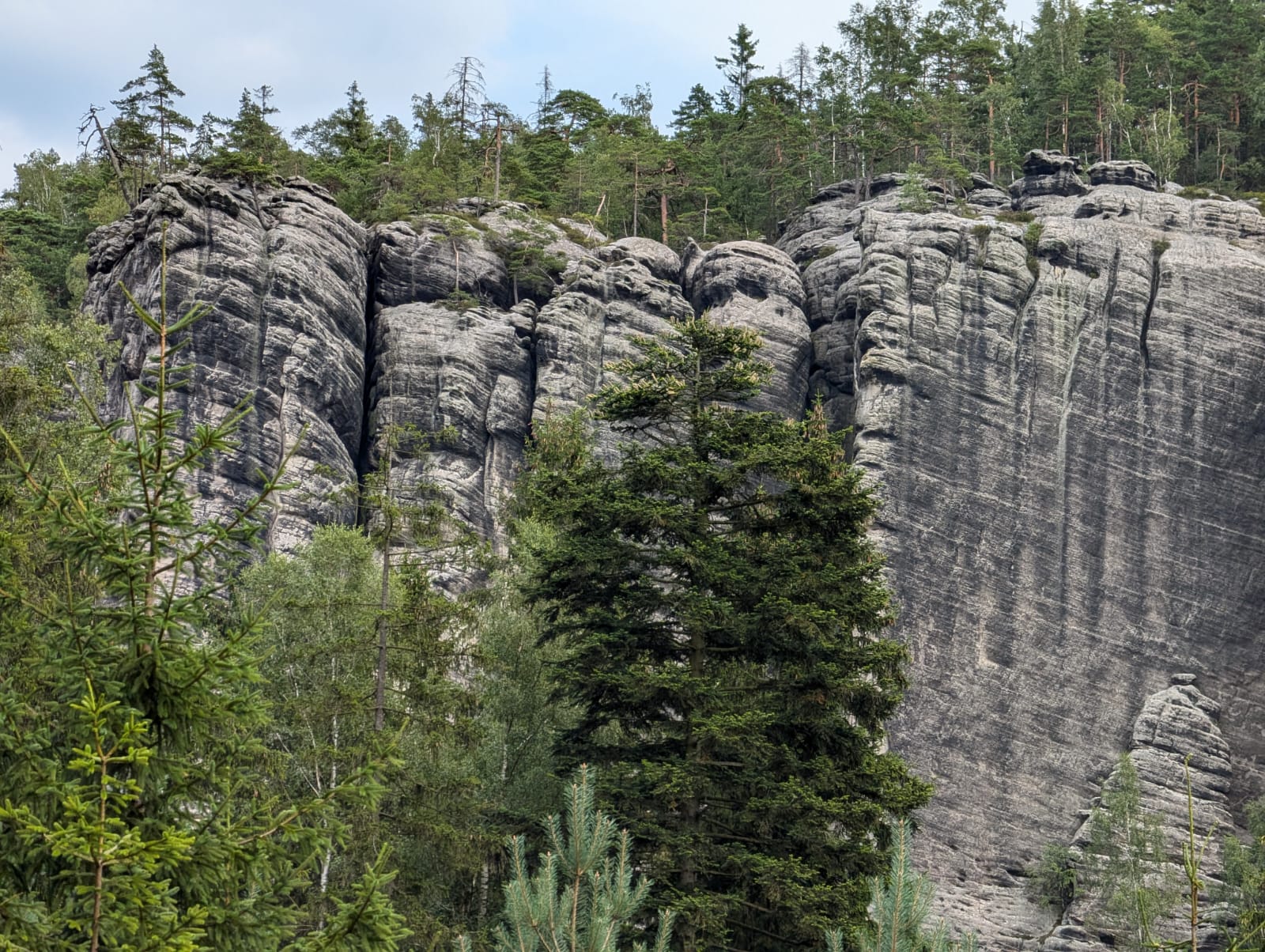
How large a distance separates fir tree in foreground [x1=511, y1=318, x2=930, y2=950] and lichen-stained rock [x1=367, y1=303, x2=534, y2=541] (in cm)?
2154

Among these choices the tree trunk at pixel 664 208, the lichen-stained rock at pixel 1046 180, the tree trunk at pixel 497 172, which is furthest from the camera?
the tree trunk at pixel 664 208

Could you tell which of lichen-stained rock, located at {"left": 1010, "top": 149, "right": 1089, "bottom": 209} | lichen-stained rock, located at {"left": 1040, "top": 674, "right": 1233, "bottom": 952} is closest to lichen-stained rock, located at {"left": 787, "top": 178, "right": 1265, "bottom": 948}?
lichen-stained rock, located at {"left": 1040, "top": 674, "right": 1233, "bottom": 952}

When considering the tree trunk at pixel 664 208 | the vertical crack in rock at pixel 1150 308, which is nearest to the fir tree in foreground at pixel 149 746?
the vertical crack in rock at pixel 1150 308

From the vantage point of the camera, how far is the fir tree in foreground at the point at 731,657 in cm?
1647

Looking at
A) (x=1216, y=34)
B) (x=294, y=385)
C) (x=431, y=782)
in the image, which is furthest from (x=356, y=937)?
(x=1216, y=34)

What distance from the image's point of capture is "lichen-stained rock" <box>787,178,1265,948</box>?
36844 mm

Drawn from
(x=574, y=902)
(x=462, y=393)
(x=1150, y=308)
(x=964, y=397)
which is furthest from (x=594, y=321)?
(x=574, y=902)

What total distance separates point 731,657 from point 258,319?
27.2m

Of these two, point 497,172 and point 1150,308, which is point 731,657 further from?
point 497,172

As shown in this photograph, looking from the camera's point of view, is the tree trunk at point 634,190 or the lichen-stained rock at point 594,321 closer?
the lichen-stained rock at point 594,321

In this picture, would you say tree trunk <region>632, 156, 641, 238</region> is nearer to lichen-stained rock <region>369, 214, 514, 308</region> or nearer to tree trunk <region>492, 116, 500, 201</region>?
tree trunk <region>492, 116, 500, 201</region>

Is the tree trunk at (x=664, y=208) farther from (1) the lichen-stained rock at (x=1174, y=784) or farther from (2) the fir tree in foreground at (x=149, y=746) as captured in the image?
(2) the fir tree in foreground at (x=149, y=746)

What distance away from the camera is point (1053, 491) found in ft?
132

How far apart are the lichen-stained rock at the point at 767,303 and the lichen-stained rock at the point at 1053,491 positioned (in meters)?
2.71
